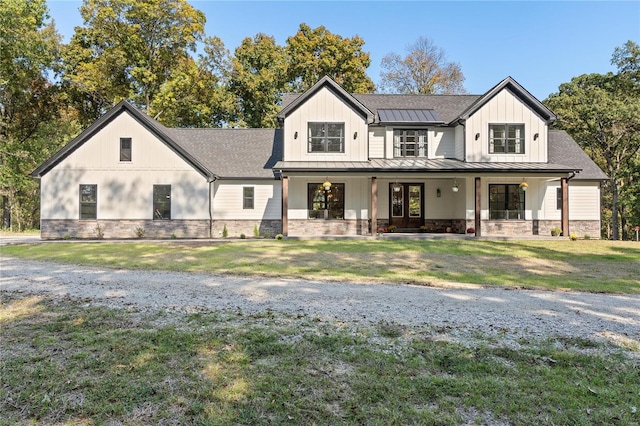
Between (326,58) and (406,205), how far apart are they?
16.6 metres

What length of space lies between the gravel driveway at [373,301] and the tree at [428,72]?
101 ft

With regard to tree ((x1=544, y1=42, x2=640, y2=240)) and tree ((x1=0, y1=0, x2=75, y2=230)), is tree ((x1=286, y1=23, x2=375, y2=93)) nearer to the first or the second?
tree ((x1=544, y1=42, x2=640, y2=240))

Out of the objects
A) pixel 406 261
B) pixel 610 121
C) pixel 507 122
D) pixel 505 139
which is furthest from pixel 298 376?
pixel 610 121

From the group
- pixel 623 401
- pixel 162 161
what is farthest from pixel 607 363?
pixel 162 161

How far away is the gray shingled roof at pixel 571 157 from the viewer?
757 inches

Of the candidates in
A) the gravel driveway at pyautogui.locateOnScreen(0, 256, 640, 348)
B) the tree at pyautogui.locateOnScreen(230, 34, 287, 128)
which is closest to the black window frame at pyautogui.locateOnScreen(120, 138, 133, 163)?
the gravel driveway at pyautogui.locateOnScreen(0, 256, 640, 348)

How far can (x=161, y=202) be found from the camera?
18.5m

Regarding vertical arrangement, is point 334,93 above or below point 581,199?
above

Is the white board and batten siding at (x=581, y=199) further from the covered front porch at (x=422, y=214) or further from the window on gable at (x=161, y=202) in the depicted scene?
the window on gable at (x=161, y=202)

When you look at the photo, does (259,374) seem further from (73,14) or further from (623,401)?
(73,14)

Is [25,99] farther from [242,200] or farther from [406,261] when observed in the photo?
[406,261]

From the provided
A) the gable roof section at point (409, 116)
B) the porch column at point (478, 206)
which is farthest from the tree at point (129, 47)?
the porch column at point (478, 206)

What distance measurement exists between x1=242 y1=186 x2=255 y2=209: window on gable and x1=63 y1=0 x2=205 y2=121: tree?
1420cm

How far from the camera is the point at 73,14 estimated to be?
27.0m
